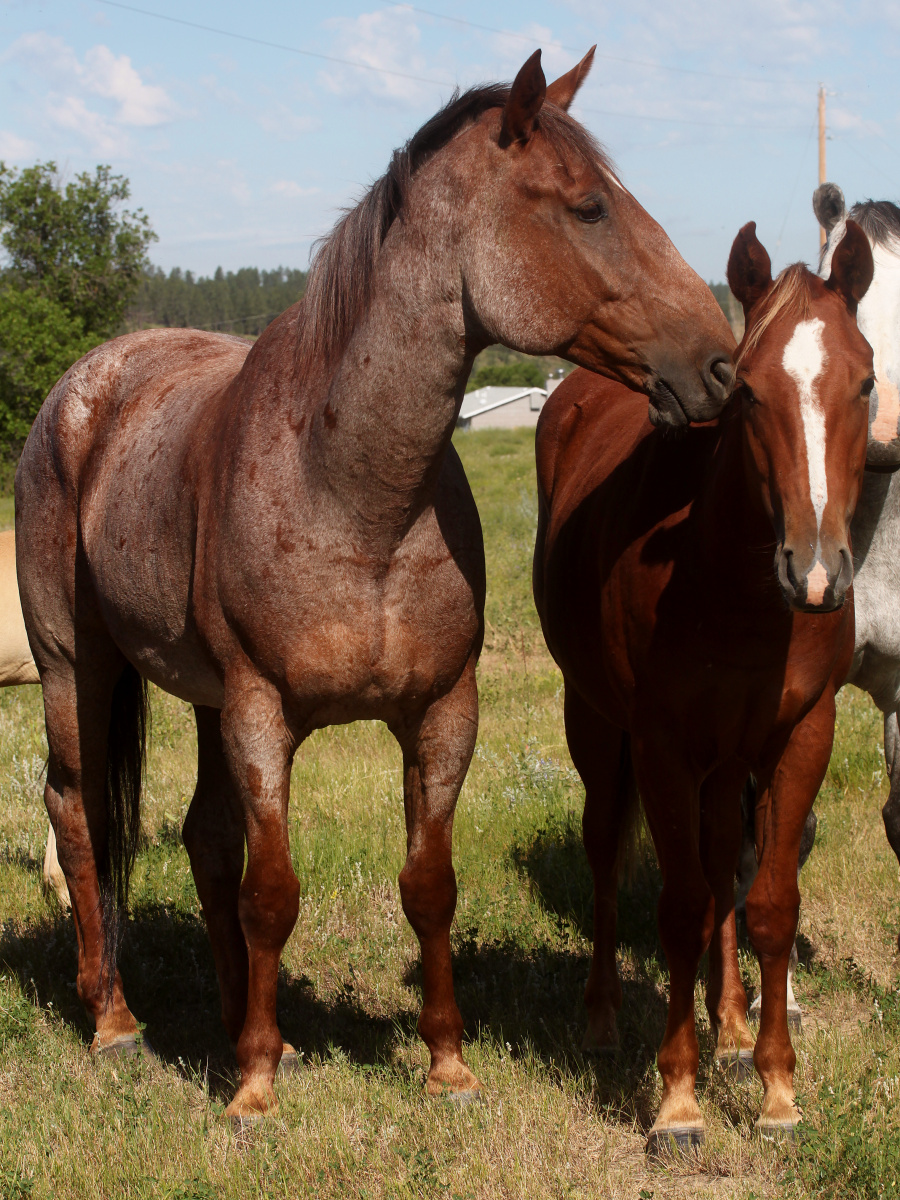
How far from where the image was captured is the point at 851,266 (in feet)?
8.63

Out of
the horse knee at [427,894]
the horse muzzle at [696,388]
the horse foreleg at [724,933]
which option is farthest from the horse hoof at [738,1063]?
the horse muzzle at [696,388]

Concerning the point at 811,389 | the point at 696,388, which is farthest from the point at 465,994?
the point at 811,389

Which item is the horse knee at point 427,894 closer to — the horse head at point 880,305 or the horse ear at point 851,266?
the horse head at point 880,305

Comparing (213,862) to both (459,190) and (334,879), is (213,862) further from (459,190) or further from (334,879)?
(459,190)

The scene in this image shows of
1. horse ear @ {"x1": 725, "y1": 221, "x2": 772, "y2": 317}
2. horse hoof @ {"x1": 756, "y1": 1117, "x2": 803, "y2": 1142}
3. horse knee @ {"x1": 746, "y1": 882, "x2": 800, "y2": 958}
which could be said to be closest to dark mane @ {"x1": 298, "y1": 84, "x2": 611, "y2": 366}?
horse ear @ {"x1": 725, "y1": 221, "x2": 772, "y2": 317}

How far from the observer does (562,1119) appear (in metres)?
3.13

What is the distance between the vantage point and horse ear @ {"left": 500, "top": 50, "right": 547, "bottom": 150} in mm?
2488

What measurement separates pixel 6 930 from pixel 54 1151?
6.42ft

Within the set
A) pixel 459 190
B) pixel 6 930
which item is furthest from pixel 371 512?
pixel 6 930

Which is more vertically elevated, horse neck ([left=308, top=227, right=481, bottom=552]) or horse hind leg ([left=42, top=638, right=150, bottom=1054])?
horse neck ([left=308, top=227, right=481, bottom=552])

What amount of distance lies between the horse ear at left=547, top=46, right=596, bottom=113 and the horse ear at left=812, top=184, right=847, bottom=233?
126 centimetres

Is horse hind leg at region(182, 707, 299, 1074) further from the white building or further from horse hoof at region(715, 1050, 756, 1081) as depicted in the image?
the white building

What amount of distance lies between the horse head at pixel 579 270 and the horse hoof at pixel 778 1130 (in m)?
1.94

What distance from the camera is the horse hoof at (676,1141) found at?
2932 millimetres
